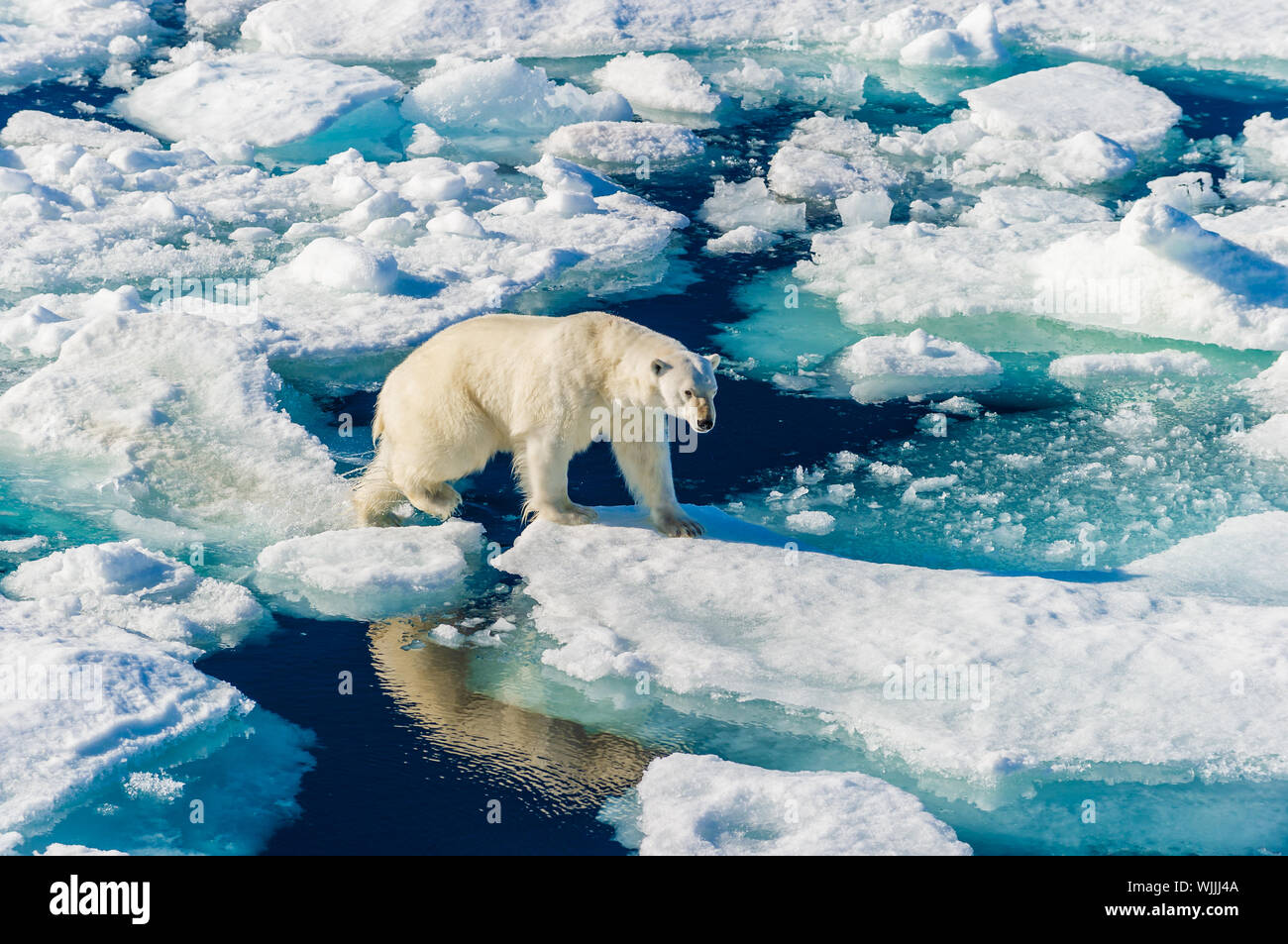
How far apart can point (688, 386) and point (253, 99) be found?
6.79 m

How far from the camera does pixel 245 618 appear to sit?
14.9ft

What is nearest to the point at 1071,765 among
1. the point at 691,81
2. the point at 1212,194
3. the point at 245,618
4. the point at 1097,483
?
the point at 1097,483

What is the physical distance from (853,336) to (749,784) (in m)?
4.02

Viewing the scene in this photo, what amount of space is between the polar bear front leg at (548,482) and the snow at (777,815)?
1.43m

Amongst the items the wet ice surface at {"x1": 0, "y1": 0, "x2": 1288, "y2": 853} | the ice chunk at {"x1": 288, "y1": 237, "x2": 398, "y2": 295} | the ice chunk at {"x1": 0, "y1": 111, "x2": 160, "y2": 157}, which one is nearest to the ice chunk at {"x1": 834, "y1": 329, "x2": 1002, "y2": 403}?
the wet ice surface at {"x1": 0, "y1": 0, "x2": 1288, "y2": 853}

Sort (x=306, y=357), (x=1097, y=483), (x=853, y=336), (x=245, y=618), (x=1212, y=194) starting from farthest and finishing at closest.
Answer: (x=1212, y=194) < (x=853, y=336) < (x=306, y=357) < (x=1097, y=483) < (x=245, y=618)

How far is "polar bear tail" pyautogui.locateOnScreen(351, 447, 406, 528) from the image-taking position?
5172mm

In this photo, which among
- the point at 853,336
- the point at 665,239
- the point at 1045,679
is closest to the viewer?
the point at 1045,679

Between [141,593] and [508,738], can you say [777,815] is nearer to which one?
[508,738]

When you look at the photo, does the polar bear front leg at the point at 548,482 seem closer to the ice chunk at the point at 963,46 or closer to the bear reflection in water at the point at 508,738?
the bear reflection in water at the point at 508,738

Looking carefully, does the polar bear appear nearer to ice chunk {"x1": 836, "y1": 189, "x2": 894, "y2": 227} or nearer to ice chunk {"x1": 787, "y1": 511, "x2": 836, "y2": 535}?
ice chunk {"x1": 787, "y1": 511, "x2": 836, "y2": 535}
